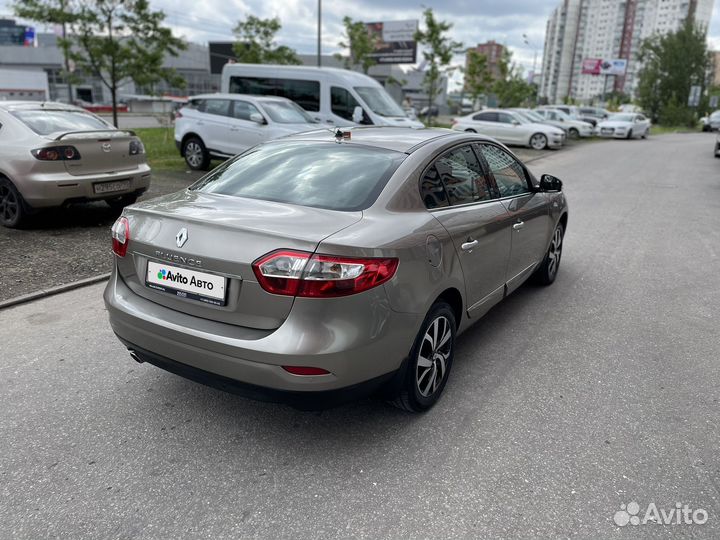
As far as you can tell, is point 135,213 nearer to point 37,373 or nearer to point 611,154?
point 37,373

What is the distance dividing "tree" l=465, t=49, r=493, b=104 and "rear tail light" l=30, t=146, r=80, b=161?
37.1 meters

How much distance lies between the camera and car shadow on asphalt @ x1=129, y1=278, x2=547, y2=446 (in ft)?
10.3

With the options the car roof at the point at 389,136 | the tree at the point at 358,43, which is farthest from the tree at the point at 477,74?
the car roof at the point at 389,136

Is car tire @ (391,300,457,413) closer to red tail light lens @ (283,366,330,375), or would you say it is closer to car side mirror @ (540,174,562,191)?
red tail light lens @ (283,366,330,375)

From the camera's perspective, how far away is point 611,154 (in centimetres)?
2252

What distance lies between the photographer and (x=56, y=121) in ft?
24.3

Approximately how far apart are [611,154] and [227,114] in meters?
16.0

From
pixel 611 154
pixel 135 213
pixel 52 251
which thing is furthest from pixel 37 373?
pixel 611 154

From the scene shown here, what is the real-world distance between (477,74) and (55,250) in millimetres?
38564

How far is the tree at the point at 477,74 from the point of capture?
40188 mm

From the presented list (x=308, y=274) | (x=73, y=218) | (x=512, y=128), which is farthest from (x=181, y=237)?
(x=512, y=128)

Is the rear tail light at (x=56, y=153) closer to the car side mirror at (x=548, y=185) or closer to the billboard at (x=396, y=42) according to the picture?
the car side mirror at (x=548, y=185)

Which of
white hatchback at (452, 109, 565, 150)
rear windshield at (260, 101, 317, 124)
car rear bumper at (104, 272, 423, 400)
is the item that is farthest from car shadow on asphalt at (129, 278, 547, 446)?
white hatchback at (452, 109, 565, 150)

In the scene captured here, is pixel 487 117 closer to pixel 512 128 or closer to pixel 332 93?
pixel 512 128
